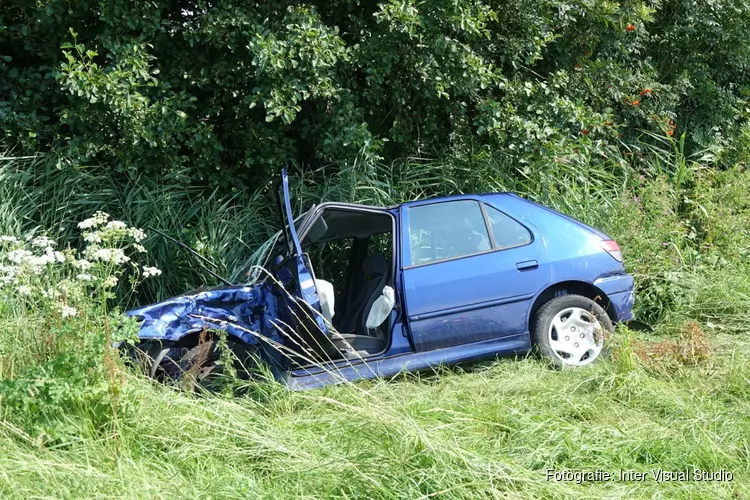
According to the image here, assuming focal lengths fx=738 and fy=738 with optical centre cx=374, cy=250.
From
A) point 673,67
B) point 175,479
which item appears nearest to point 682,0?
point 673,67

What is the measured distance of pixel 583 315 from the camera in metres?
5.49

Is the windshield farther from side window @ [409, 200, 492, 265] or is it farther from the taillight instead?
the taillight

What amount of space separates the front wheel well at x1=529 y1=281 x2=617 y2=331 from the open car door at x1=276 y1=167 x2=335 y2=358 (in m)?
1.62

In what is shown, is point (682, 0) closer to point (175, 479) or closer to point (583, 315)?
point (583, 315)

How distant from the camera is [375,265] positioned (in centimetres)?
586

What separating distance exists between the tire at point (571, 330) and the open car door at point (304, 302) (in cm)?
160

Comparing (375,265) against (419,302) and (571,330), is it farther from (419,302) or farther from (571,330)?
(571,330)

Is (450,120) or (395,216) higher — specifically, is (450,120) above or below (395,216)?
above

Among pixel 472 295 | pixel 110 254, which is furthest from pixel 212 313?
pixel 472 295

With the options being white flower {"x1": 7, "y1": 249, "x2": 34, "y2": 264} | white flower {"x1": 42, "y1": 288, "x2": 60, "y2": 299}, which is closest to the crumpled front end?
white flower {"x1": 42, "y1": 288, "x2": 60, "y2": 299}

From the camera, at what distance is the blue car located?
15.7 feet

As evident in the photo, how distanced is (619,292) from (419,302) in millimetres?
1641

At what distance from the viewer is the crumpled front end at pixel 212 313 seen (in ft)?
15.3

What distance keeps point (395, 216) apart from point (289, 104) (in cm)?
193
